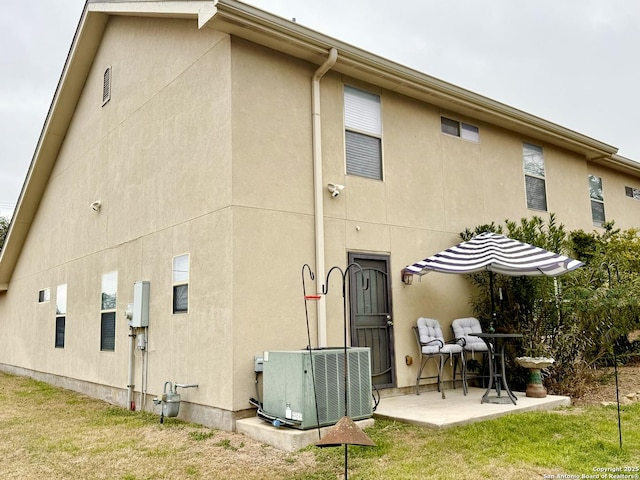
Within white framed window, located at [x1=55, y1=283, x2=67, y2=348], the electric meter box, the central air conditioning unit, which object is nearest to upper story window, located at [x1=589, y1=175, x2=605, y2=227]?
the central air conditioning unit

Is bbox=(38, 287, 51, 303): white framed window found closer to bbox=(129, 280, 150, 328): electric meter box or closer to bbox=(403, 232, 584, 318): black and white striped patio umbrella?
bbox=(129, 280, 150, 328): electric meter box

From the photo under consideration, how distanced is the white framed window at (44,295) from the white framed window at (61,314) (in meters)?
0.63

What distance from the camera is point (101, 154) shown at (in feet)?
30.9

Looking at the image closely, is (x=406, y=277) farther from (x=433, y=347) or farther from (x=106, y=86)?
(x=106, y=86)

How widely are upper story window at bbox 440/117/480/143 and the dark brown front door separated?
2563 millimetres

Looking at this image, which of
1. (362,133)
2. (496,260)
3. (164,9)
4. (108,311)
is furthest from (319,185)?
(108,311)

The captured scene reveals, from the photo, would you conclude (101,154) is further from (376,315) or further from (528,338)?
(528,338)

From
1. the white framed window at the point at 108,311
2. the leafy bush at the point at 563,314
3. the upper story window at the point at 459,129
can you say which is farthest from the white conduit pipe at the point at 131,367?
the upper story window at the point at 459,129

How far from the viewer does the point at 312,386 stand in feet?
16.4

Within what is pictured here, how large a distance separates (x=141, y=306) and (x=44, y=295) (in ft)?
17.9

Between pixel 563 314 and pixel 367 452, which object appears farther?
pixel 563 314

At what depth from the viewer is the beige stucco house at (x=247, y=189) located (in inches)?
236

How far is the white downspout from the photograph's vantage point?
628cm

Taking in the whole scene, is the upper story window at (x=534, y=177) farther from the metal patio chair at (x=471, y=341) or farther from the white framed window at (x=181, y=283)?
the white framed window at (x=181, y=283)
